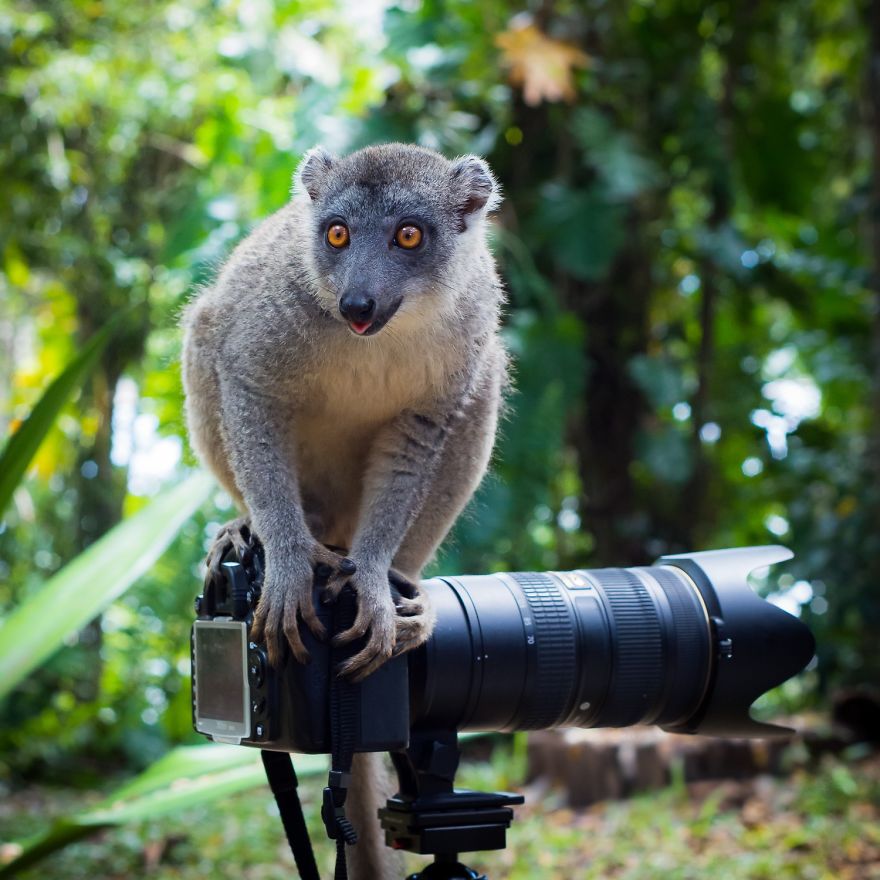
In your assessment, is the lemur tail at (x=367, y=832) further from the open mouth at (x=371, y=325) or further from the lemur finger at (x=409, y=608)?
the open mouth at (x=371, y=325)

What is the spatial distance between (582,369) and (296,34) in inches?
117

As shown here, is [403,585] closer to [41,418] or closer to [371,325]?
[371,325]

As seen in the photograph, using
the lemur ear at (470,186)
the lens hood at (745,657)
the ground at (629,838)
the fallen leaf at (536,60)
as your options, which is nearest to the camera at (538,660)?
the lens hood at (745,657)

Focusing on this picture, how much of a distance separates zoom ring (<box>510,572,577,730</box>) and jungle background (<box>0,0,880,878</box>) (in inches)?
98.5

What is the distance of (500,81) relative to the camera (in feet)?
18.5

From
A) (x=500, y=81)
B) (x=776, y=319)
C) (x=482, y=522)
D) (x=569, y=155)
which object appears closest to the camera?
(x=482, y=522)

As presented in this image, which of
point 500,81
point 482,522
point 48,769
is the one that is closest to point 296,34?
point 500,81

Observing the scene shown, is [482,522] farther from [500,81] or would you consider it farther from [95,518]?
[95,518]

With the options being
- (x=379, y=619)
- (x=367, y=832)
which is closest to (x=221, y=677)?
(x=379, y=619)

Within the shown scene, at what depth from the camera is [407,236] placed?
2.31m

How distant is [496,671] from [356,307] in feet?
2.34

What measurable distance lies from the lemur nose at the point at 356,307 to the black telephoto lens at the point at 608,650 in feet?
1.74

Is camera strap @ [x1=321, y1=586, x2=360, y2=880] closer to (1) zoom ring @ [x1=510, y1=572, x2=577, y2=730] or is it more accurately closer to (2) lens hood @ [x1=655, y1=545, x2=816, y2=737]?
(1) zoom ring @ [x1=510, y1=572, x2=577, y2=730]

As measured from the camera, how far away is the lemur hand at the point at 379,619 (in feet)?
6.33
